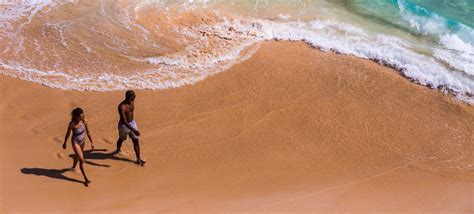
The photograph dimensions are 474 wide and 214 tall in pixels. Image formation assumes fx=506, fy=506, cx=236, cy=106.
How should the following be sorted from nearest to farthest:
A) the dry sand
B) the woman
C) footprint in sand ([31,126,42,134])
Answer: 1. the woman
2. the dry sand
3. footprint in sand ([31,126,42,134])

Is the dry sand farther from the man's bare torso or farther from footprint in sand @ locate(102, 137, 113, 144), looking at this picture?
the man's bare torso

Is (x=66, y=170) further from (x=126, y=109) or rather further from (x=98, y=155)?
(x=126, y=109)

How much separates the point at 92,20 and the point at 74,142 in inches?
224

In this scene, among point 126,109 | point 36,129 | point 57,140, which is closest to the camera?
point 126,109

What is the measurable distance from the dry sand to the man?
390 millimetres

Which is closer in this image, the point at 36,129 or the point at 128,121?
the point at 128,121

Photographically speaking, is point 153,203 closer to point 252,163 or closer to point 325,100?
point 252,163

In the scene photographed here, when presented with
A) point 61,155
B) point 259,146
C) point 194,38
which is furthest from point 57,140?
point 194,38

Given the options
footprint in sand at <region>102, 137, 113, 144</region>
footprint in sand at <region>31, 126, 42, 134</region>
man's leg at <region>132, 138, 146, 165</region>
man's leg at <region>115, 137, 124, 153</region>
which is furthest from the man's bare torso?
footprint in sand at <region>31, 126, 42, 134</region>

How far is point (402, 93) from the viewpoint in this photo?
31.4 ft

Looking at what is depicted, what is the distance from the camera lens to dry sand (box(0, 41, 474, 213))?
701cm

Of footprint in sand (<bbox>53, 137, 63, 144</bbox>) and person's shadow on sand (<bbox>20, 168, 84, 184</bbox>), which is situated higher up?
footprint in sand (<bbox>53, 137, 63, 144</bbox>)

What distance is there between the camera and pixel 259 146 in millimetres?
8062

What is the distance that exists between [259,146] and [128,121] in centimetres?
213
